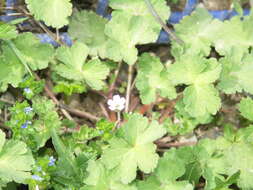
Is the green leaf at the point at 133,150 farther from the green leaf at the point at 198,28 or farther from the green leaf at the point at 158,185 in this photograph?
the green leaf at the point at 198,28

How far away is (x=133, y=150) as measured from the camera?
7.54ft

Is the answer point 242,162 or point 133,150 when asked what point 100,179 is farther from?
point 242,162

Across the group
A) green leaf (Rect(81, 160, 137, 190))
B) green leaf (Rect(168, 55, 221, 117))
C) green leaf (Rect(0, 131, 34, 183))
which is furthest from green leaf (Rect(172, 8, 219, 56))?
green leaf (Rect(0, 131, 34, 183))

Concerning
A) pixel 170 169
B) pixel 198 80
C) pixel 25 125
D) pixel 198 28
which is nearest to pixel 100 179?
pixel 170 169

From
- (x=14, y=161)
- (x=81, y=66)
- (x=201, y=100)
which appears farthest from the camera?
(x=81, y=66)

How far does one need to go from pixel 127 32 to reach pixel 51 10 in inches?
16.6

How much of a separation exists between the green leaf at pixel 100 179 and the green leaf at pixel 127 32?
0.59m

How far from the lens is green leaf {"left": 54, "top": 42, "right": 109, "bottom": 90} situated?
8.31 feet

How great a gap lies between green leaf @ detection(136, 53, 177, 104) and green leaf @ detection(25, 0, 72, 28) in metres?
0.51

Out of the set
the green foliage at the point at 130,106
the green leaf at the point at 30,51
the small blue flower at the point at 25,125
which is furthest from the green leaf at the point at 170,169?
the green leaf at the point at 30,51

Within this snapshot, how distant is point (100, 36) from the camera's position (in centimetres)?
275

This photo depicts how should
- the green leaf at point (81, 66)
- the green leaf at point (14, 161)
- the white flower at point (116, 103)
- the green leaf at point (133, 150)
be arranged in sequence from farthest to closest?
the white flower at point (116, 103) < the green leaf at point (81, 66) < the green leaf at point (133, 150) < the green leaf at point (14, 161)

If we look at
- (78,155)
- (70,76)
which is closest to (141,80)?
(70,76)

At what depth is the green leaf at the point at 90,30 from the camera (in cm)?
271
